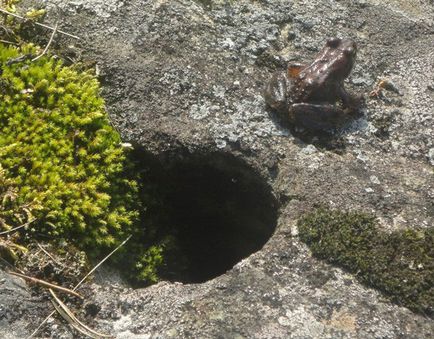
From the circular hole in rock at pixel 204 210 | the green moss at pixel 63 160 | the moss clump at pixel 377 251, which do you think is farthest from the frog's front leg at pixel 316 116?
the green moss at pixel 63 160

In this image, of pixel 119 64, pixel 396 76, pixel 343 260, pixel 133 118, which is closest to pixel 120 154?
pixel 133 118

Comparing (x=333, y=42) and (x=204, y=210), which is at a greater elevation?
(x=333, y=42)

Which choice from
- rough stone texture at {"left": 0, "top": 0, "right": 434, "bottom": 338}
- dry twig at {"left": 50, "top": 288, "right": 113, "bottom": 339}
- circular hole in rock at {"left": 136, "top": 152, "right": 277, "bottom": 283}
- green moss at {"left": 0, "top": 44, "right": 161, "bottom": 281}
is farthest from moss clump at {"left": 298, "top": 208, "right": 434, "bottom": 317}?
dry twig at {"left": 50, "top": 288, "right": 113, "bottom": 339}

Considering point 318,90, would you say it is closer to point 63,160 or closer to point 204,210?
point 204,210

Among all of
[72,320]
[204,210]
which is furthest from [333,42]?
[72,320]

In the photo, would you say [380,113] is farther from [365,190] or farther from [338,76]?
[365,190]

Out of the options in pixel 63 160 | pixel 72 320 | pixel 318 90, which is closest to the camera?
pixel 72 320

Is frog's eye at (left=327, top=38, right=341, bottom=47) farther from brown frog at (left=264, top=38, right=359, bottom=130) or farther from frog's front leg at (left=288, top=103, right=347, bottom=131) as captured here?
frog's front leg at (left=288, top=103, right=347, bottom=131)
